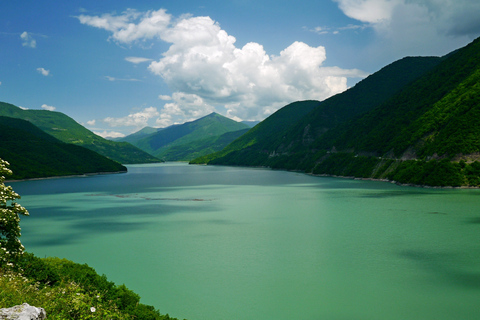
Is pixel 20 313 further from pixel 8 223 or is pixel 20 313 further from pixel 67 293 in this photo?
pixel 8 223

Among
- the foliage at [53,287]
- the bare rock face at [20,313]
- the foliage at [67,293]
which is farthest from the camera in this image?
the foliage at [53,287]

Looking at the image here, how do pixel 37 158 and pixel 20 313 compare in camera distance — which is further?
pixel 37 158

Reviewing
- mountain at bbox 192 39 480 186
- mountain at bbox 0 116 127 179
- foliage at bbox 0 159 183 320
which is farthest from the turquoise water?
mountain at bbox 0 116 127 179

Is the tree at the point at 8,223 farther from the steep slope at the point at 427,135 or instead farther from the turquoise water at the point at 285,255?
the steep slope at the point at 427,135

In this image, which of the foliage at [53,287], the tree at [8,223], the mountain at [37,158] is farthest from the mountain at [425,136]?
the mountain at [37,158]

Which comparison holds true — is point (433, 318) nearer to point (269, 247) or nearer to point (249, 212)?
point (269, 247)

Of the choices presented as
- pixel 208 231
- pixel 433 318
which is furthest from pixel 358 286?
pixel 208 231

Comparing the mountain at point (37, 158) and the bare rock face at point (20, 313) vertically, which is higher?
the mountain at point (37, 158)

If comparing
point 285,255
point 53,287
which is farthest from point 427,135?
point 53,287
